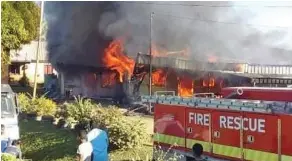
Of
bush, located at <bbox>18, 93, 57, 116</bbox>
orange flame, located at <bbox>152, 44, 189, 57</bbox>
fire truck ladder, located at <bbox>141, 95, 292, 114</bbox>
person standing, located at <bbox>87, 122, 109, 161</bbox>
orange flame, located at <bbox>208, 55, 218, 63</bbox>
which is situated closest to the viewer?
fire truck ladder, located at <bbox>141, 95, 292, 114</bbox>

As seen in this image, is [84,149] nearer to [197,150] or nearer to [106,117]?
[197,150]

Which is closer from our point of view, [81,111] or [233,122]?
[233,122]

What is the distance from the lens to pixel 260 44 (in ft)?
116

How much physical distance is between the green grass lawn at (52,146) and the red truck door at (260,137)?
13.1 feet

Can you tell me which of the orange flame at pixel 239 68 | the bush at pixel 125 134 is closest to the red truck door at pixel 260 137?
the bush at pixel 125 134

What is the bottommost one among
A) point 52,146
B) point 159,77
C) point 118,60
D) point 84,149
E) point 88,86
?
point 52,146

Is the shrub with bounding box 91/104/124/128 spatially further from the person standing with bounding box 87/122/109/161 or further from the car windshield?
the person standing with bounding box 87/122/109/161

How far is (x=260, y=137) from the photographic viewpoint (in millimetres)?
7328

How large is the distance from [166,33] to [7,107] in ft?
70.6

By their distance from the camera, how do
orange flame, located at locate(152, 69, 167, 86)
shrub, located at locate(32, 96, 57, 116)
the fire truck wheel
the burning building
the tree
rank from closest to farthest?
1. the fire truck wheel
2. the tree
3. shrub, located at locate(32, 96, 57, 116)
4. the burning building
5. orange flame, located at locate(152, 69, 167, 86)

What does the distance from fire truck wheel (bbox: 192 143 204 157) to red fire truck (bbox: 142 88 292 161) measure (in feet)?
0.20

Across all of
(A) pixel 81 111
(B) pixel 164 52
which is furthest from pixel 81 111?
→ (B) pixel 164 52

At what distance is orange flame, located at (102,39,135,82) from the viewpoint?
107 feet

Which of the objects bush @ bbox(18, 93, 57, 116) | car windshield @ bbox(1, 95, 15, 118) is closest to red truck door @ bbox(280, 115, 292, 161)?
car windshield @ bbox(1, 95, 15, 118)
